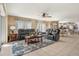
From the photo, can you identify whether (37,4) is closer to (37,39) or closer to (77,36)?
(37,39)

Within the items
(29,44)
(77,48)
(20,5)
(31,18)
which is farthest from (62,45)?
(20,5)

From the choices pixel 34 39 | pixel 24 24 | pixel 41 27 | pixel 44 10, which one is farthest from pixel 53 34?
pixel 24 24

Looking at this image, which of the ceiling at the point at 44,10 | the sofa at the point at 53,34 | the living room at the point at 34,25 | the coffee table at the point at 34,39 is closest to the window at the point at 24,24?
the living room at the point at 34,25

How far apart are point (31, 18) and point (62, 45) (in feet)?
2.87

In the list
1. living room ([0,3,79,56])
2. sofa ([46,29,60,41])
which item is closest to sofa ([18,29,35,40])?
living room ([0,3,79,56])

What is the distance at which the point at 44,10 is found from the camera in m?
2.31

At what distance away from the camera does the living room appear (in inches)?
89.2


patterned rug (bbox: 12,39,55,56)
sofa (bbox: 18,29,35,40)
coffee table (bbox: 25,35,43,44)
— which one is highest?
sofa (bbox: 18,29,35,40)

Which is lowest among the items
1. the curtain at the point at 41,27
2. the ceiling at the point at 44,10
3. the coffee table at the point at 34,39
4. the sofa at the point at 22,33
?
the coffee table at the point at 34,39

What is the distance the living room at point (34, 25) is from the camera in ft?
7.43

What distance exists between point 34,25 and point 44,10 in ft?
A: 1.24

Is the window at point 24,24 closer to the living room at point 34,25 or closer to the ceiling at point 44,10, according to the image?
the living room at point 34,25

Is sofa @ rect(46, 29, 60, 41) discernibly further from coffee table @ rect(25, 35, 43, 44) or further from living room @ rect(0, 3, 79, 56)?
coffee table @ rect(25, 35, 43, 44)

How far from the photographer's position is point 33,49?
2.37m
